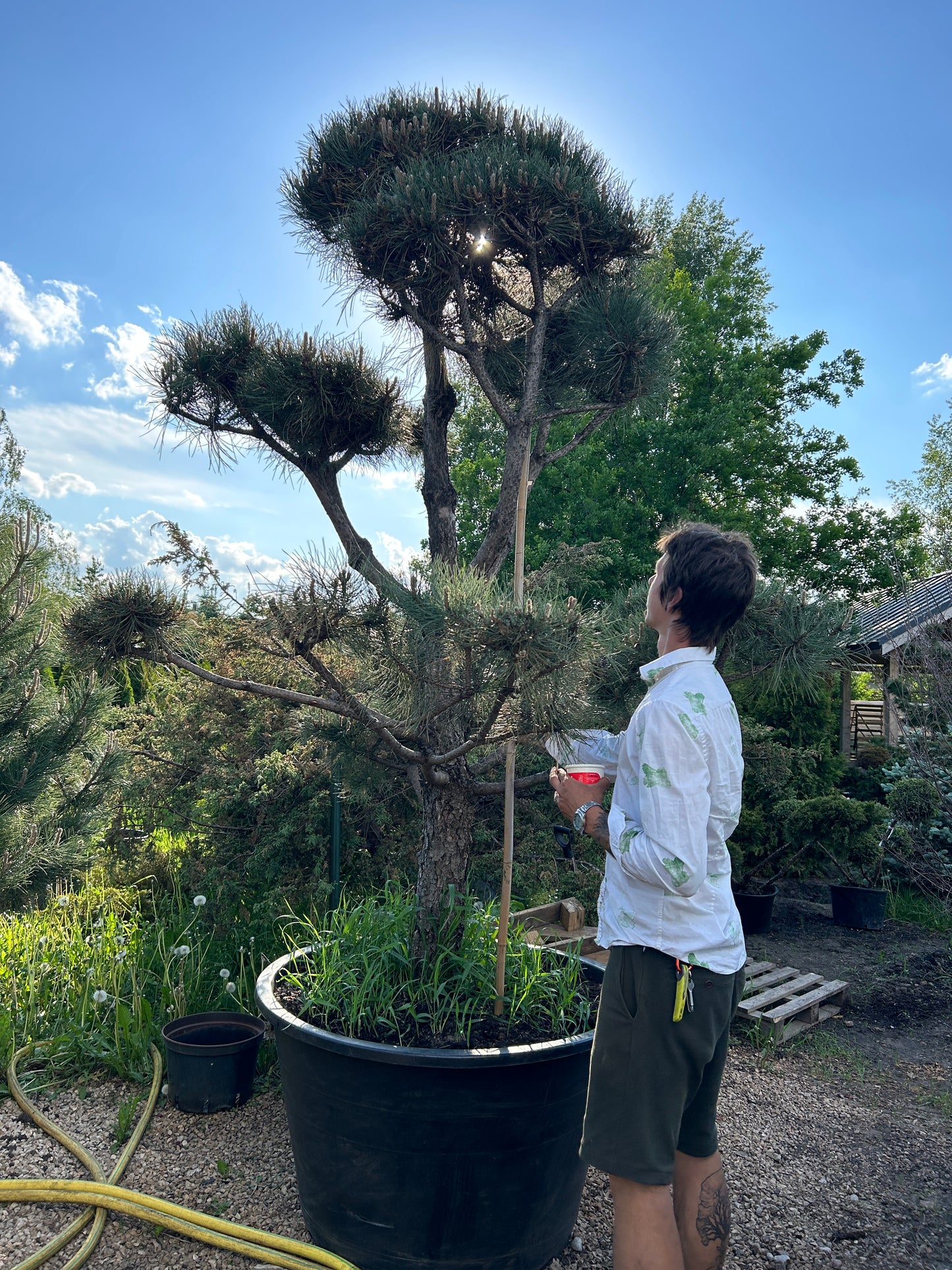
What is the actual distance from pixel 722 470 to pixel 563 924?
31.3ft

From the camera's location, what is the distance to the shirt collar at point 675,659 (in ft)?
5.13

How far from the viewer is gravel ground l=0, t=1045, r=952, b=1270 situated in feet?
6.56

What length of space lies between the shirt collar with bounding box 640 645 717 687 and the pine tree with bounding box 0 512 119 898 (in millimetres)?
2805

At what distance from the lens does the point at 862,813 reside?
536 cm

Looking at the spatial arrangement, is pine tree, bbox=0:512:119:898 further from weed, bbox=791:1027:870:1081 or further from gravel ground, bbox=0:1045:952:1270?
weed, bbox=791:1027:870:1081

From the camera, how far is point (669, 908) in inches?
57.0

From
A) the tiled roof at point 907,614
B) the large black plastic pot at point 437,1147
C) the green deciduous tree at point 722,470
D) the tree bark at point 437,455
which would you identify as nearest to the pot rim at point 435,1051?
the large black plastic pot at point 437,1147

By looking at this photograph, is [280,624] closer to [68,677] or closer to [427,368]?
[427,368]

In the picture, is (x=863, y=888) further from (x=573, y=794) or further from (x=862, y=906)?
(x=573, y=794)

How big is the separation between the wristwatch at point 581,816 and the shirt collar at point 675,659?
269mm

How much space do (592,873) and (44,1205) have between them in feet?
10.2

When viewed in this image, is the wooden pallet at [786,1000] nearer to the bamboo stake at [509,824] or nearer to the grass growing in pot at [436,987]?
the grass growing in pot at [436,987]

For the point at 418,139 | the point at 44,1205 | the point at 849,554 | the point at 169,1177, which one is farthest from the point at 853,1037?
the point at 849,554

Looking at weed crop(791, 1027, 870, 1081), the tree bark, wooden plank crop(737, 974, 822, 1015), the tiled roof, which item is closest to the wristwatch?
the tree bark
